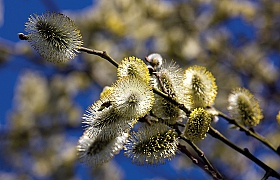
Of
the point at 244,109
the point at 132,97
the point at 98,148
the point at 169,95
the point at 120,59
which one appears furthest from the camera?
the point at 120,59

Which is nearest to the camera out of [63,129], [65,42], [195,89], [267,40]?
[65,42]

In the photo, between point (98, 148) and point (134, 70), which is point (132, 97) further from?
point (98, 148)

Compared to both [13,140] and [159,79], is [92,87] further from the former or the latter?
[159,79]

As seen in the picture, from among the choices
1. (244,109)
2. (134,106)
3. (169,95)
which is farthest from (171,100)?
(244,109)

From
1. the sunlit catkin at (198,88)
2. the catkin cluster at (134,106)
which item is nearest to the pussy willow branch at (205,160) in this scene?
the catkin cluster at (134,106)

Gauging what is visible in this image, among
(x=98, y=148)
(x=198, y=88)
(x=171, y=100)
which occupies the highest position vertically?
(x=198, y=88)

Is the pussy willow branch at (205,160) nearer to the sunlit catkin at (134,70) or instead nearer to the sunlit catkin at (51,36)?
the sunlit catkin at (134,70)

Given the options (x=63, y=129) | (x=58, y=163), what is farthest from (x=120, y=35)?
(x=58, y=163)
